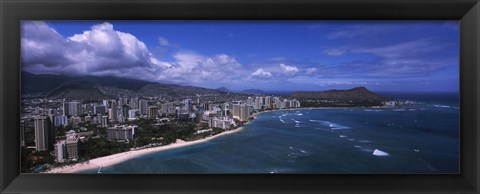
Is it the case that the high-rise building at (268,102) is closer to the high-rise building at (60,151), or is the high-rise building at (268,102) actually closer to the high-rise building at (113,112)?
the high-rise building at (113,112)

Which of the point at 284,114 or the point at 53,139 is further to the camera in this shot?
the point at 284,114

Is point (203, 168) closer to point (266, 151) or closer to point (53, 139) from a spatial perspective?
point (266, 151)

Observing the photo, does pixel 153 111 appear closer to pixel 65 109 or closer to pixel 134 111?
pixel 134 111

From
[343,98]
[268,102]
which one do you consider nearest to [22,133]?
[268,102]

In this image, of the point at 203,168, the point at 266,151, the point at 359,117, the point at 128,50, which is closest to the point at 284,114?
the point at 266,151

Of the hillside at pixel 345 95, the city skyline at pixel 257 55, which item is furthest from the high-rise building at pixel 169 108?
the hillside at pixel 345 95
